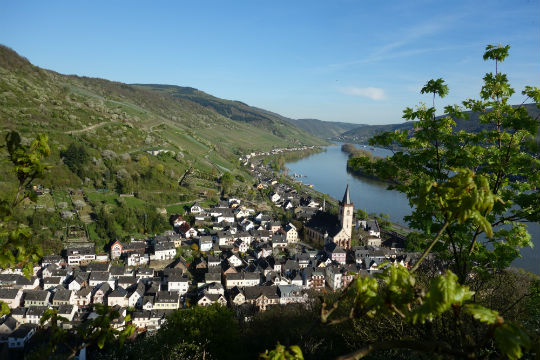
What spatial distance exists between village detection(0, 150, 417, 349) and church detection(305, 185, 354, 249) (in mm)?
116

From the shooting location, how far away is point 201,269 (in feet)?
95.9

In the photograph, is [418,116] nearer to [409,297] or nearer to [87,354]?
[409,297]

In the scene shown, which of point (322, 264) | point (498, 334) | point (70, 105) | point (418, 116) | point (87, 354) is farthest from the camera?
point (70, 105)

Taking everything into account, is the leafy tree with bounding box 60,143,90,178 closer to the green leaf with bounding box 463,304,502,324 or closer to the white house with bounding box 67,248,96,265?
the white house with bounding box 67,248,96,265

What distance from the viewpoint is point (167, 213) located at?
41312 mm

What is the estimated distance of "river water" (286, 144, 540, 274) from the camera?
32.2 m

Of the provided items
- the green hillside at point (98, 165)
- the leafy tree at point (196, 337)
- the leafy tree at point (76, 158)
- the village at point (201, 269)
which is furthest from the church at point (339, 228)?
the leafy tree at point (76, 158)

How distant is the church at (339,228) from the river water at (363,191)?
6.45 metres

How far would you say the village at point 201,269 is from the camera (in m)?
22.4

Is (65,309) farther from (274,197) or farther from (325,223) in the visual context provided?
(274,197)

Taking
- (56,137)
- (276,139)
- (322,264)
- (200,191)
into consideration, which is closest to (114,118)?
(56,137)

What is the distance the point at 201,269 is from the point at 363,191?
43.0 metres

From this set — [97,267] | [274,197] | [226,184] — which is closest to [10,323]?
[97,267]

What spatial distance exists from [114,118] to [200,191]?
90.8 ft
